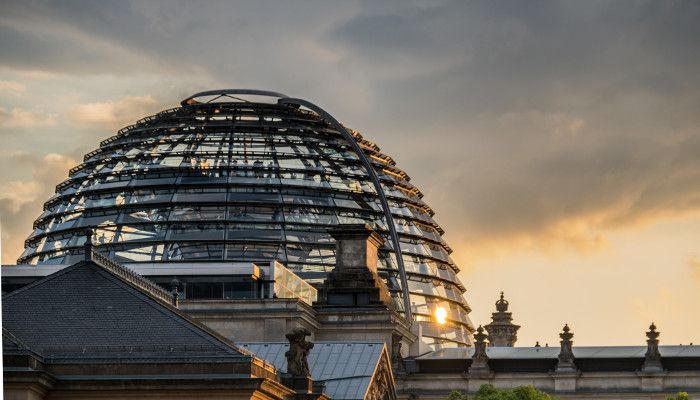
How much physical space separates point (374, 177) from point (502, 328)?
30.1ft

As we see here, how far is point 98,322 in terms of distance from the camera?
153 ft

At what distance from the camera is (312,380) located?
174ft

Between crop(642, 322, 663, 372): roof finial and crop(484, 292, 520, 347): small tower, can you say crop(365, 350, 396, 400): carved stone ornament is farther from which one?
crop(484, 292, 520, 347): small tower

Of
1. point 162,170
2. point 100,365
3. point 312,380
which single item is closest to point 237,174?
point 162,170

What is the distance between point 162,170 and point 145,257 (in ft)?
18.8

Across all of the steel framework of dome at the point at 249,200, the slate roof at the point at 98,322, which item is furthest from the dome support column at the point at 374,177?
the slate roof at the point at 98,322

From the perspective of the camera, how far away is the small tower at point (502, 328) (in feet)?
359

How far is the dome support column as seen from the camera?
110750 mm

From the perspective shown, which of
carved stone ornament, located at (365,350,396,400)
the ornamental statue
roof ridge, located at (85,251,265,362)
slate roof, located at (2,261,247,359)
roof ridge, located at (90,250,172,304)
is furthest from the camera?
carved stone ornament, located at (365,350,396,400)

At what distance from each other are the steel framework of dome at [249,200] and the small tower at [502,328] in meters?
2.83

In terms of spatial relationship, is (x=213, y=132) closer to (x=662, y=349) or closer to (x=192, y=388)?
(x=662, y=349)

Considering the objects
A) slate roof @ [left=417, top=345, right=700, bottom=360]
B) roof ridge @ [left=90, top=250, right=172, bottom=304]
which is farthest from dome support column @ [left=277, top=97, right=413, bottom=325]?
roof ridge @ [left=90, top=250, right=172, bottom=304]

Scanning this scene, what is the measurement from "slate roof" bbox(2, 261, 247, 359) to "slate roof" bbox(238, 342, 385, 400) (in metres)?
7.74

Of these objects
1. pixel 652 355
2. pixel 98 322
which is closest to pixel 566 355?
pixel 652 355
